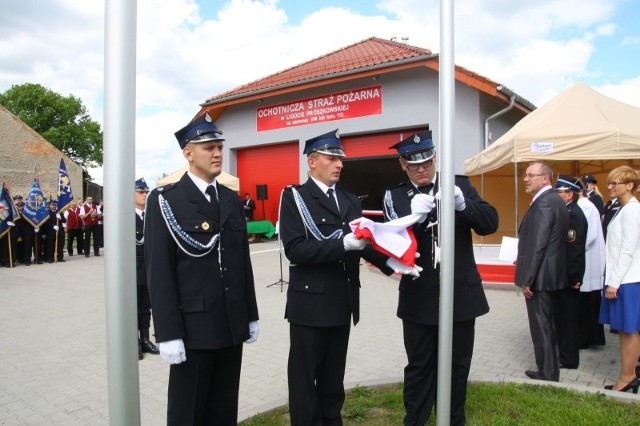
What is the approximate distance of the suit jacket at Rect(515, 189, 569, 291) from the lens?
14.8ft

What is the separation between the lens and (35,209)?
14523 mm

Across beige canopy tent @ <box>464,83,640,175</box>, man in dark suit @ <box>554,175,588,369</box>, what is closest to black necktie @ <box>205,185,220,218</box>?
man in dark suit @ <box>554,175,588,369</box>

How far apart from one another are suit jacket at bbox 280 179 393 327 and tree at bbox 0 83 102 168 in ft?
199

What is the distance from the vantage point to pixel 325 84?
650 inches

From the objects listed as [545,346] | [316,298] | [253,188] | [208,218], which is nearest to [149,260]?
[208,218]

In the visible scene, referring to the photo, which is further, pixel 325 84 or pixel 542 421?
pixel 325 84

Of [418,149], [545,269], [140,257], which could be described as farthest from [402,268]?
[140,257]

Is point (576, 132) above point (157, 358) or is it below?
above

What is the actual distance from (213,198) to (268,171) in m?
16.7

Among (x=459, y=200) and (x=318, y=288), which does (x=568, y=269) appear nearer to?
(x=459, y=200)

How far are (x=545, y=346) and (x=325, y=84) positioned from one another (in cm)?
1345

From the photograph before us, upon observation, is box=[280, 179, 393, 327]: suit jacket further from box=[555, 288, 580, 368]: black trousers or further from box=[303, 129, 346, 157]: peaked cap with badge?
box=[555, 288, 580, 368]: black trousers

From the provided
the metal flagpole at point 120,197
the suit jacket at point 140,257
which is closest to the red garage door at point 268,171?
the suit jacket at point 140,257

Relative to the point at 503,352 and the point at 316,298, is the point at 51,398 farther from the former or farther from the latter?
the point at 503,352
